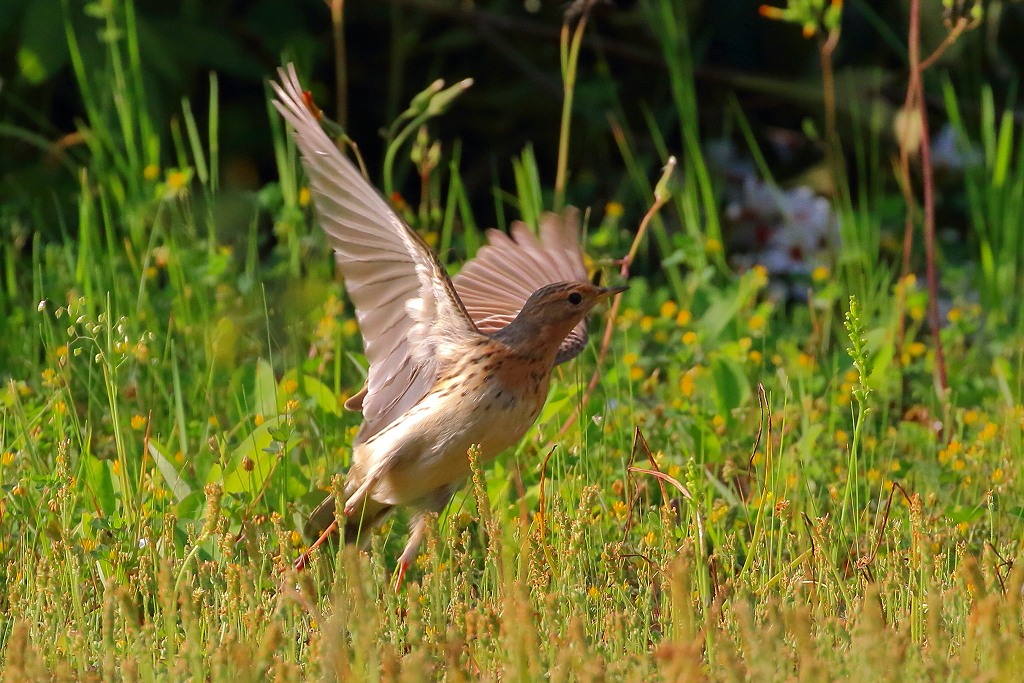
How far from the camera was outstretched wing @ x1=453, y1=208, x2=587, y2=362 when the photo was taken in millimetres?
4246

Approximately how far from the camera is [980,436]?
4113 millimetres

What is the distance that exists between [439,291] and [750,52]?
128 inches

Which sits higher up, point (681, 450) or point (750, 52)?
point (750, 52)

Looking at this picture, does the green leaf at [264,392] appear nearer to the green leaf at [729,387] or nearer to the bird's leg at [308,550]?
the bird's leg at [308,550]

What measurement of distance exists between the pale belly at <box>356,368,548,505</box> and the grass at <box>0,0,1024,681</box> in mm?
144

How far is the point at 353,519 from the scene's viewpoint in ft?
13.0

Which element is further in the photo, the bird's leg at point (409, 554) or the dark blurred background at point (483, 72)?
the dark blurred background at point (483, 72)

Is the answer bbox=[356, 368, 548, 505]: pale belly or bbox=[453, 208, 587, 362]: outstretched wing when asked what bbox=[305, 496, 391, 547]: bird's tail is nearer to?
bbox=[356, 368, 548, 505]: pale belly

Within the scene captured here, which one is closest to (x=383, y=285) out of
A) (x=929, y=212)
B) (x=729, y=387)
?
(x=729, y=387)

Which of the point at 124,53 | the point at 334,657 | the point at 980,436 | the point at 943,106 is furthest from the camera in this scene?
the point at 943,106

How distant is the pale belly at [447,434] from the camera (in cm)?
353

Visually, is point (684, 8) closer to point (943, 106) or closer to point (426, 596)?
point (943, 106)

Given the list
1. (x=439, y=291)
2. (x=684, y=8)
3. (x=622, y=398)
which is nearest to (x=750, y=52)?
(x=684, y=8)

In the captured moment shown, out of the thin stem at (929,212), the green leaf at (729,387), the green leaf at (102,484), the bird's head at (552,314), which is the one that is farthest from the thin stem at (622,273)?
the green leaf at (102,484)
